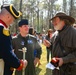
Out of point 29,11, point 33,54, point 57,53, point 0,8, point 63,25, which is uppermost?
point 0,8

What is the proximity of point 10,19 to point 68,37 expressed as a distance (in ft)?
4.34

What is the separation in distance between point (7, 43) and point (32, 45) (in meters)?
2.81

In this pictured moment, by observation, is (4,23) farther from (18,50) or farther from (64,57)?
(18,50)

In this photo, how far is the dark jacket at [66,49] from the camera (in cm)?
524

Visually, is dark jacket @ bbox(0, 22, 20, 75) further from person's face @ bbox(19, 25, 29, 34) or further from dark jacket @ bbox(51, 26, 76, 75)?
person's face @ bbox(19, 25, 29, 34)

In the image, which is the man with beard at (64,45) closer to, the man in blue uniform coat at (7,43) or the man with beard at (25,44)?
the man in blue uniform coat at (7,43)

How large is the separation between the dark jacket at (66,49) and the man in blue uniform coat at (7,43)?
0.99m

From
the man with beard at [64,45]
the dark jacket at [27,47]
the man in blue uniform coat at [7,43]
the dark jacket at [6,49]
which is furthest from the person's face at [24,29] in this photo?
the dark jacket at [6,49]

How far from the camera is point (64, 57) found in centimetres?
523

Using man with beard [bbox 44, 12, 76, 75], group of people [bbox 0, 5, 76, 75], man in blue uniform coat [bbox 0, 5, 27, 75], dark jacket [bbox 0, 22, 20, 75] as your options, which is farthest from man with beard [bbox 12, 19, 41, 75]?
dark jacket [bbox 0, 22, 20, 75]

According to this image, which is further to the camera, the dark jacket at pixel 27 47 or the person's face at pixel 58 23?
the dark jacket at pixel 27 47

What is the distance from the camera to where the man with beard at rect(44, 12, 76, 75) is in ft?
17.2

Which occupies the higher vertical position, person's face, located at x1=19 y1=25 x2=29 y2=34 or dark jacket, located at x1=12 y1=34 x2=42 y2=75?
person's face, located at x1=19 y1=25 x2=29 y2=34

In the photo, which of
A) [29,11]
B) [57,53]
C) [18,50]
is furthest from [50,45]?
[29,11]
